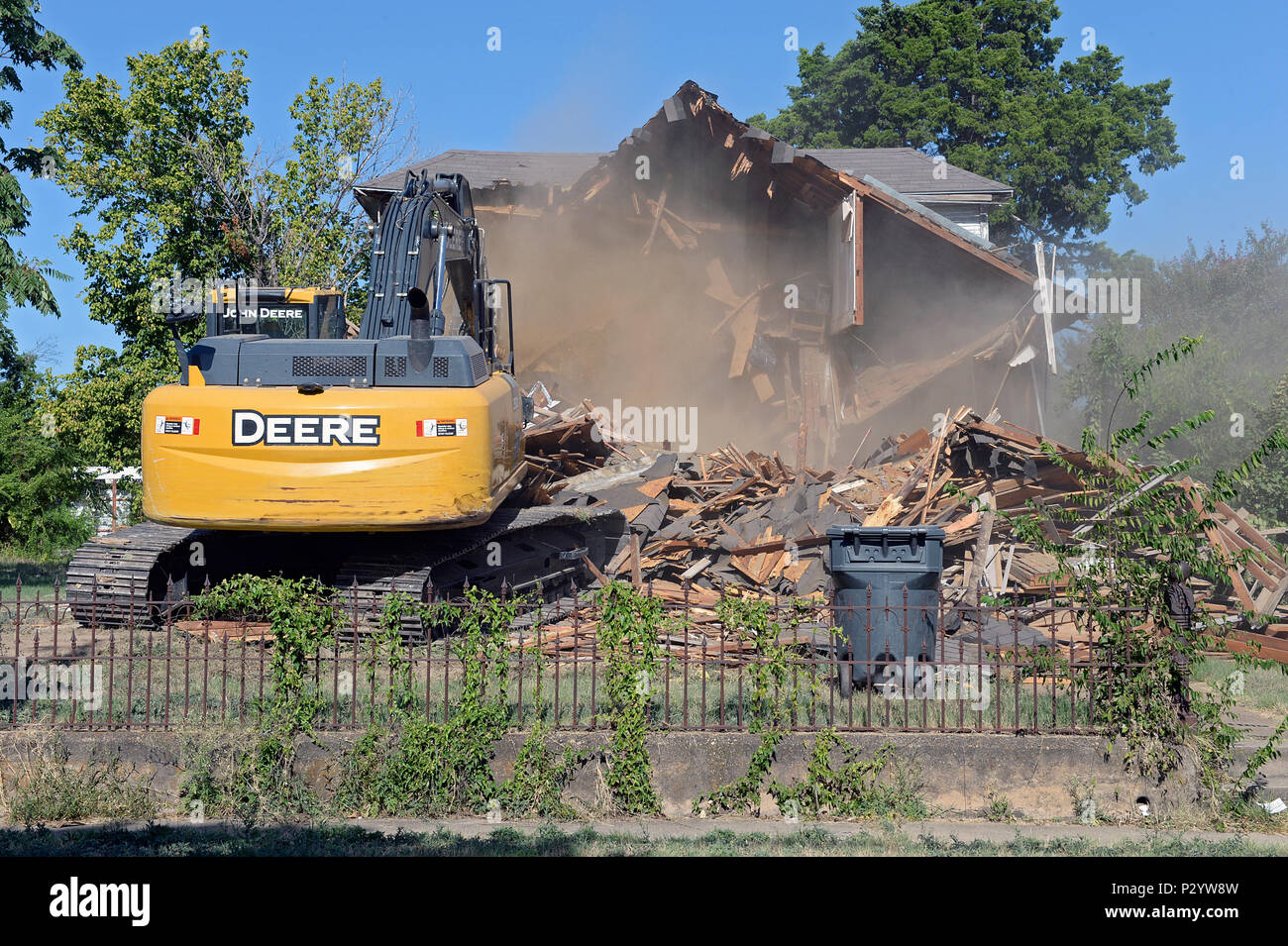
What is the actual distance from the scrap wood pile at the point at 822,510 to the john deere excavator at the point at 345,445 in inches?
117

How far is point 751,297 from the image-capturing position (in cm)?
2103

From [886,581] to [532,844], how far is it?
3.96 metres

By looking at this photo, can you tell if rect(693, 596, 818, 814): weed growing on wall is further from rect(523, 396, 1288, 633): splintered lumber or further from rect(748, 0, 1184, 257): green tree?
rect(748, 0, 1184, 257): green tree

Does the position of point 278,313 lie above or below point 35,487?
above

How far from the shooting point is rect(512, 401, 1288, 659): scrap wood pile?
43.4ft

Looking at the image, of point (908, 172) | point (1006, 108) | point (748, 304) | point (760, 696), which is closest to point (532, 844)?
point (760, 696)

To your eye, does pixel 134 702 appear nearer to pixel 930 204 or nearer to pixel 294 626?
pixel 294 626

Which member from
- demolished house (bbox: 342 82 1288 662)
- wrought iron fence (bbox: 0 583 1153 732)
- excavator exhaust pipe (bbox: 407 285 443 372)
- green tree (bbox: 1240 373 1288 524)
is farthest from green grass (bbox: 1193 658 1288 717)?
green tree (bbox: 1240 373 1288 524)

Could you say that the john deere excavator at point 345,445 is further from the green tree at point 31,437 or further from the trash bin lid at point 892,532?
the green tree at point 31,437

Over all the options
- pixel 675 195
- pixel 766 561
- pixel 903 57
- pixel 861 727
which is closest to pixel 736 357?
pixel 675 195

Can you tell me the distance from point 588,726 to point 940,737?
2.32 metres

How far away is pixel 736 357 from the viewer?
68.5ft

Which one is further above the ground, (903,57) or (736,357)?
(903,57)

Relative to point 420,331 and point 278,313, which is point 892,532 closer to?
point 420,331
